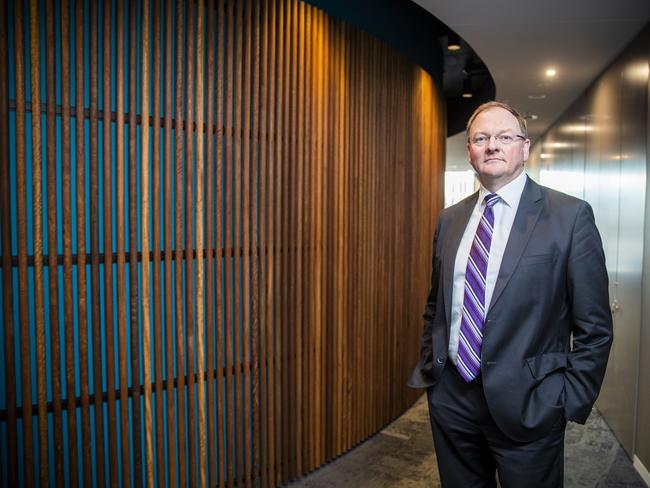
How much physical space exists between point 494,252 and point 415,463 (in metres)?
2.24

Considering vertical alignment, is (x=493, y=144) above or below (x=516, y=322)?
above

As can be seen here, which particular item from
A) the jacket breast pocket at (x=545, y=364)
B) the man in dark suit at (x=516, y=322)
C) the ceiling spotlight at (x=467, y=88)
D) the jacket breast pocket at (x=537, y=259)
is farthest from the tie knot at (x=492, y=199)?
the ceiling spotlight at (x=467, y=88)

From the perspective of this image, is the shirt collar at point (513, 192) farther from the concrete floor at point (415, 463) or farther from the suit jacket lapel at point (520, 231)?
the concrete floor at point (415, 463)

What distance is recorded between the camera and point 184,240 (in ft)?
8.90

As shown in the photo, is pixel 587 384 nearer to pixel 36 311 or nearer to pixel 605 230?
pixel 36 311

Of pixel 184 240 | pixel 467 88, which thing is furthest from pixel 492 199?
pixel 467 88

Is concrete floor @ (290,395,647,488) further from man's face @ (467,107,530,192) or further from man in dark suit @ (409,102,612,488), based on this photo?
man's face @ (467,107,530,192)

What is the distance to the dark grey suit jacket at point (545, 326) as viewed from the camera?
1945 millimetres

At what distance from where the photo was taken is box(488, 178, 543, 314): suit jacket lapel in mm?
1971

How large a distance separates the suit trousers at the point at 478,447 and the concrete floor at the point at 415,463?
1358 mm

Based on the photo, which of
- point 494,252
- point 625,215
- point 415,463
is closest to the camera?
point 494,252

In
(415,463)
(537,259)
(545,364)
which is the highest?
(537,259)

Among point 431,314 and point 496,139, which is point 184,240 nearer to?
point 431,314

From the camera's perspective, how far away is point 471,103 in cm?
891
